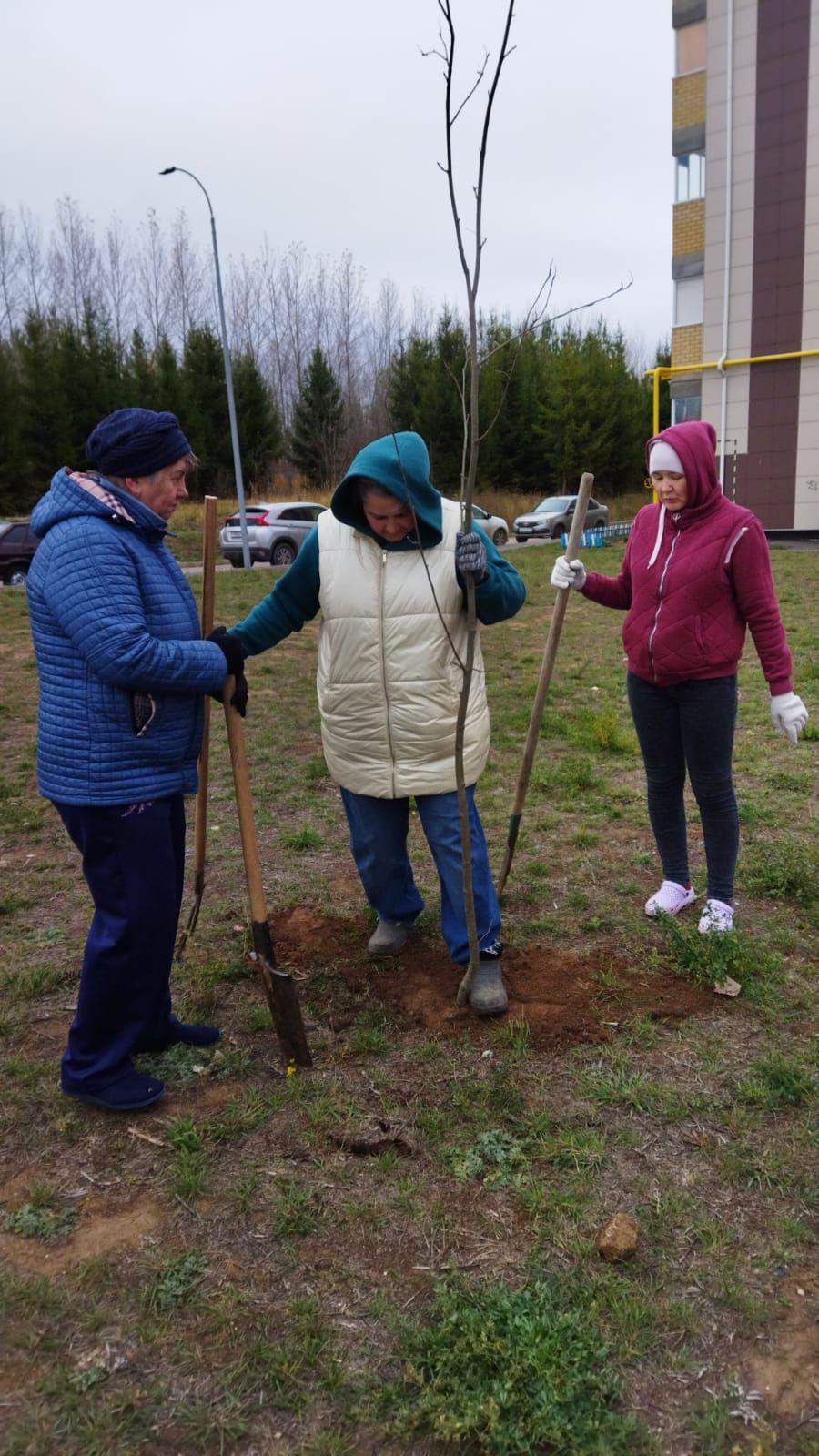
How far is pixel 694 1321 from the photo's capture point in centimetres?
196

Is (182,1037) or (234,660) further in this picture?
(182,1037)

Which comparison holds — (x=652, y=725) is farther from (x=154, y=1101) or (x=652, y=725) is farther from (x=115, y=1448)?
(x=115, y=1448)

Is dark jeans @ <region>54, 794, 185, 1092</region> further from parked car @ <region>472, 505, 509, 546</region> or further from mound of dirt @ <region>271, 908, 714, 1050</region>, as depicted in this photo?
parked car @ <region>472, 505, 509, 546</region>

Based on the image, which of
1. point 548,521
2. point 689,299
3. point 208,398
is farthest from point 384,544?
point 208,398

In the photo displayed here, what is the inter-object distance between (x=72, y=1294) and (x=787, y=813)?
3819 mm

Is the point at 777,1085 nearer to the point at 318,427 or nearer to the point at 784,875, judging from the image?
the point at 784,875

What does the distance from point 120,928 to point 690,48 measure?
1022 inches

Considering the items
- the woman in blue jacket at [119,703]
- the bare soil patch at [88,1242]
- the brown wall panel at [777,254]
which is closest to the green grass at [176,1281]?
the bare soil patch at [88,1242]

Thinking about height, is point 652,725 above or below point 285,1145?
above

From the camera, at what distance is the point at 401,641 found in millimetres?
2943

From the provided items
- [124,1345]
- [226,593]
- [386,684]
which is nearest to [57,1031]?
[124,1345]

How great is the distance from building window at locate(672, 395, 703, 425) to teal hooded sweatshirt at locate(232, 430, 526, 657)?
2164cm

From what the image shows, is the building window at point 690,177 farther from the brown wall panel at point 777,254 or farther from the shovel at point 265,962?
the shovel at point 265,962

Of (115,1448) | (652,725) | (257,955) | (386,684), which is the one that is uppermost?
(386,684)
